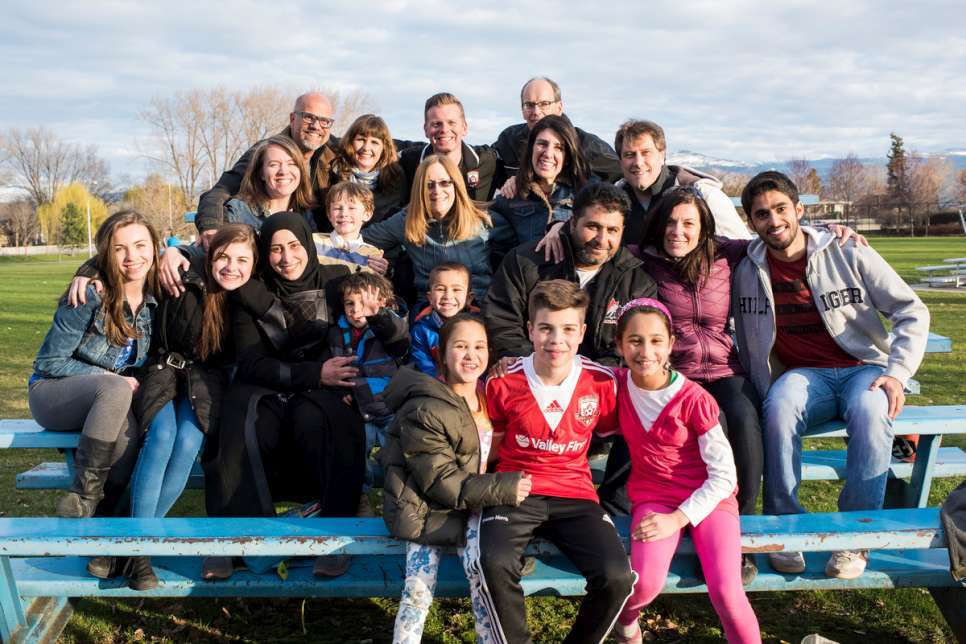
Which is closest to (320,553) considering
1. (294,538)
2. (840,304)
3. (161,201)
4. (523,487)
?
(294,538)

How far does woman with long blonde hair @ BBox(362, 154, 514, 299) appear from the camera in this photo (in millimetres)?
4551

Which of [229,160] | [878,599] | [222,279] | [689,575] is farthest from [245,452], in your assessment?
[229,160]

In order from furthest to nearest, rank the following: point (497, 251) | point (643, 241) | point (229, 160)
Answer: point (229, 160), point (497, 251), point (643, 241)

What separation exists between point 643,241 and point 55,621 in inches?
127

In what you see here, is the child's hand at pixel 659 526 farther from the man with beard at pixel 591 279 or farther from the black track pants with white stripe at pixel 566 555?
the man with beard at pixel 591 279

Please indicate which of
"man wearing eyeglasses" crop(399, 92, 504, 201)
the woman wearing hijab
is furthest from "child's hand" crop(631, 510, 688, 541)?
"man wearing eyeglasses" crop(399, 92, 504, 201)

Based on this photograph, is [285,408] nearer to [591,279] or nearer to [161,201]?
[591,279]

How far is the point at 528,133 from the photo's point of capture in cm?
536

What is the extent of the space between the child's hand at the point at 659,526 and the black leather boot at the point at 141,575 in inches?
76.9

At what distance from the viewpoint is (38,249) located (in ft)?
263

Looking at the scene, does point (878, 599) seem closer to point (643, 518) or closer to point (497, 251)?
point (643, 518)

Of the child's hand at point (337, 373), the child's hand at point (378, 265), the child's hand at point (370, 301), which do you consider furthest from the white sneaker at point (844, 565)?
the child's hand at point (378, 265)

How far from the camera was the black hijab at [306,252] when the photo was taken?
13.4ft

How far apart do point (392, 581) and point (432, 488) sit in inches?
21.8
